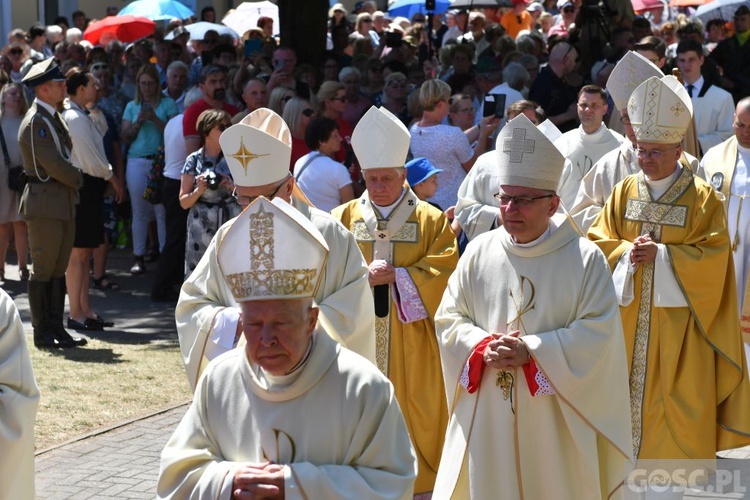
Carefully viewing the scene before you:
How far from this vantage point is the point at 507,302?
18.9ft

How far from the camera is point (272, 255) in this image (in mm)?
3859

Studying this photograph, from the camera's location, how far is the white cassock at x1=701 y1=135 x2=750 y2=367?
9.08 metres

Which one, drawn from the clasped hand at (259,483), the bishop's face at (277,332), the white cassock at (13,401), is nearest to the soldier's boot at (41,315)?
the white cassock at (13,401)

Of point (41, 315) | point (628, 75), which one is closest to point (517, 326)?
point (628, 75)

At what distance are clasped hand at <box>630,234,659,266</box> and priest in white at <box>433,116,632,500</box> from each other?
5.13ft

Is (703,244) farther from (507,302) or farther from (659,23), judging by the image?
(659,23)

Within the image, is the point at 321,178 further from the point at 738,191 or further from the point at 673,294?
the point at 673,294

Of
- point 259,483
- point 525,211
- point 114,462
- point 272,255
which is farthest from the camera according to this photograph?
point 114,462

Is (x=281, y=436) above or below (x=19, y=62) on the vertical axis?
below

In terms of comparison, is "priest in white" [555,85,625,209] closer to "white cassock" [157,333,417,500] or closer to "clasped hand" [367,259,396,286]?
"clasped hand" [367,259,396,286]

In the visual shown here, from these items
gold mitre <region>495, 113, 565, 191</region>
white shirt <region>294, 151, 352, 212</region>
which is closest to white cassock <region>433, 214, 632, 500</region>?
gold mitre <region>495, 113, 565, 191</region>

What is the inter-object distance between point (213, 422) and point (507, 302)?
220 centimetres

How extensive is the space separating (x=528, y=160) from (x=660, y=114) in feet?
5.91

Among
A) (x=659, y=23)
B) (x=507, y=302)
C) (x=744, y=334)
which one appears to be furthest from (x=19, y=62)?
(x=507, y=302)
